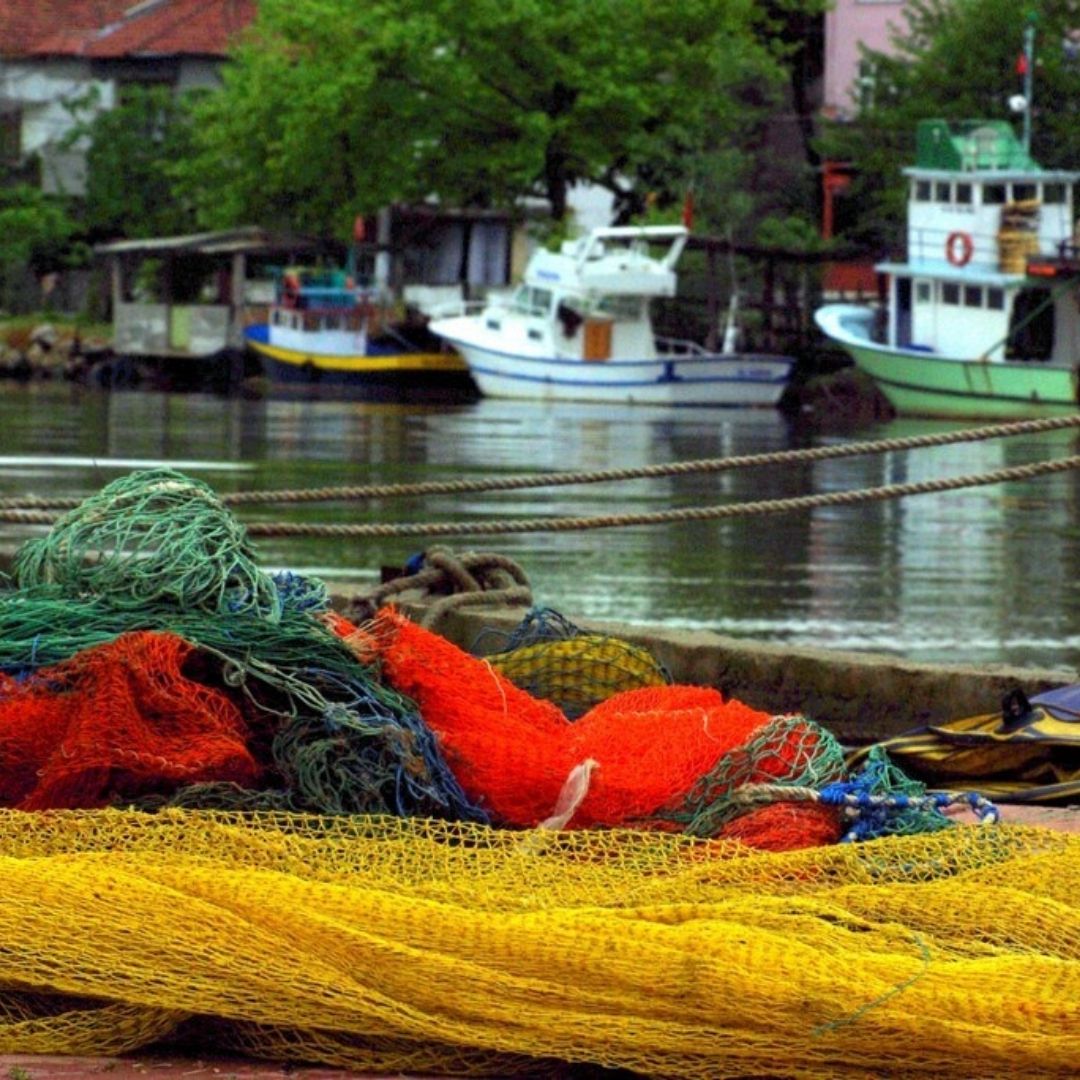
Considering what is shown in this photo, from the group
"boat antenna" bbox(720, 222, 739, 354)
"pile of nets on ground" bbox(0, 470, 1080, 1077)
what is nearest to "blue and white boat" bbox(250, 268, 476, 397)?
"boat antenna" bbox(720, 222, 739, 354)

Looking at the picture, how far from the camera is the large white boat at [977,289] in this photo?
1640 inches

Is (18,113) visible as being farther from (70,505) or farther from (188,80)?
(70,505)

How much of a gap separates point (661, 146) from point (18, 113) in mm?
18524

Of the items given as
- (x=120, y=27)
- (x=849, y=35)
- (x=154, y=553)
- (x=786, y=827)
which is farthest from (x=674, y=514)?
(x=120, y=27)

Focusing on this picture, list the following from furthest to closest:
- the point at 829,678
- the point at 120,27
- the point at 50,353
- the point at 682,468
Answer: the point at 120,27, the point at 50,353, the point at 682,468, the point at 829,678

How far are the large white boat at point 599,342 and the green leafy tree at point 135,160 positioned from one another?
1261cm

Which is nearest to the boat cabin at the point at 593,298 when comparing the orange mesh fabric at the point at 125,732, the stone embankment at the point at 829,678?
the stone embankment at the point at 829,678

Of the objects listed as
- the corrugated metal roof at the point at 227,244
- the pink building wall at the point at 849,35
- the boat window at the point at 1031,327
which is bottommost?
the boat window at the point at 1031,327

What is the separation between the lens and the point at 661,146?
49.4m

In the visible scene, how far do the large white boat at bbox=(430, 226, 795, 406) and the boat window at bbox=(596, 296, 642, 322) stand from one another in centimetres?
2

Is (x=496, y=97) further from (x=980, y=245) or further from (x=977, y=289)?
(x=977, y=289)

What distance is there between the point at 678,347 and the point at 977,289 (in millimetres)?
7488

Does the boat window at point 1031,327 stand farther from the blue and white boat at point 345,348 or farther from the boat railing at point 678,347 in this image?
the blue and white boat at point 345,348

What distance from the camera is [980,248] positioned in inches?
1722
